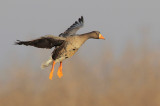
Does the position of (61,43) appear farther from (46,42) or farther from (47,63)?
(47,63)

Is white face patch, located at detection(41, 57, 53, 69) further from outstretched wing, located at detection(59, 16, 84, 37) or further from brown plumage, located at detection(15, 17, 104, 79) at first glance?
outstretched wing, located at detection(59, 16, 84, 37)

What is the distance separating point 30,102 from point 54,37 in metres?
12.3

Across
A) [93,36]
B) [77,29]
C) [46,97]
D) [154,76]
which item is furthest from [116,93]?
[93,36]

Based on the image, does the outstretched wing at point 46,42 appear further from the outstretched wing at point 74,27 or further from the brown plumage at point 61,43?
the outstretched wing at point 74,27

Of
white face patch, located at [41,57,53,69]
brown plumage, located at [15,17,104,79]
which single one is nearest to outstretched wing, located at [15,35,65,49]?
brown plumage, located at [15,17,104,79]

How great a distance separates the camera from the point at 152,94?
2439 centimetres

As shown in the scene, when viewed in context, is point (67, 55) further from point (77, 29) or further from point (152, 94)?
point (152, 94)

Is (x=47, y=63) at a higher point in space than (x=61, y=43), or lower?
lower

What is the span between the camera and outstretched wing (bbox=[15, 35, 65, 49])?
45.6 ft

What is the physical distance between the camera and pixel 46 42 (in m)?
14.3

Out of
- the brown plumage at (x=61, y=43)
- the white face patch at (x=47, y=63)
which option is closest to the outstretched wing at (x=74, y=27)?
the white face patch at (x=47, y=63)

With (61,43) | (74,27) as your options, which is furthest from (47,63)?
(74,27)

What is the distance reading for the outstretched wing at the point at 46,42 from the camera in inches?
548

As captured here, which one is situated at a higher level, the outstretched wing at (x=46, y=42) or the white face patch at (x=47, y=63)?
the outstretched wing at (x=46, y=42)
